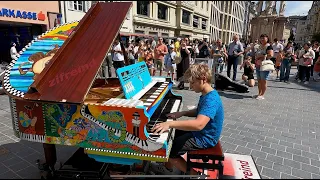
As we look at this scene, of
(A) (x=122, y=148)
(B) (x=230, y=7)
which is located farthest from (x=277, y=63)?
(B) (x=230, y=7)

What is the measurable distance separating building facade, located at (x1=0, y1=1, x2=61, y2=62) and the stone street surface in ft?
32.7

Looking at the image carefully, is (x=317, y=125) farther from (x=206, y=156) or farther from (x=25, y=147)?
(x=25, y=147)

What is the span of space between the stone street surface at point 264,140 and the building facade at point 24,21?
393 inches

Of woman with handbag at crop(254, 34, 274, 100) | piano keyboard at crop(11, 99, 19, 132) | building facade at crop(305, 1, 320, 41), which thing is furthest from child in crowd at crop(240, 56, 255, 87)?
building facade at crop(305, 1, 320, 41)

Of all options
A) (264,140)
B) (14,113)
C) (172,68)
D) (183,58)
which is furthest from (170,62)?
(14,113)

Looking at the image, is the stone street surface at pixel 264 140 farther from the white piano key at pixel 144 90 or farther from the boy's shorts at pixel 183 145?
the white piano key at pixel 144 90

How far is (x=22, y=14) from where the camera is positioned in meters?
14.7

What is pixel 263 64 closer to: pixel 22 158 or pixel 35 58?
pixel 35 58

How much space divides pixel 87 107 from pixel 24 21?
1611 centimetres

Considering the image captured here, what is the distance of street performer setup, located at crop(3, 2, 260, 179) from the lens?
2.12 m

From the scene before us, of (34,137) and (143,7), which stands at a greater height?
(143,7)

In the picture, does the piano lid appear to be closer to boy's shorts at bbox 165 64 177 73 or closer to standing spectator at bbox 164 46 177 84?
standing spectator at bbox 164 46 177 84

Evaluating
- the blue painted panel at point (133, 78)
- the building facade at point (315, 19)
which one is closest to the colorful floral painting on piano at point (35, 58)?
the blue painted panel at point (133, 78)

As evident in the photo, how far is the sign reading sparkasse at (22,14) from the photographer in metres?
13.6
